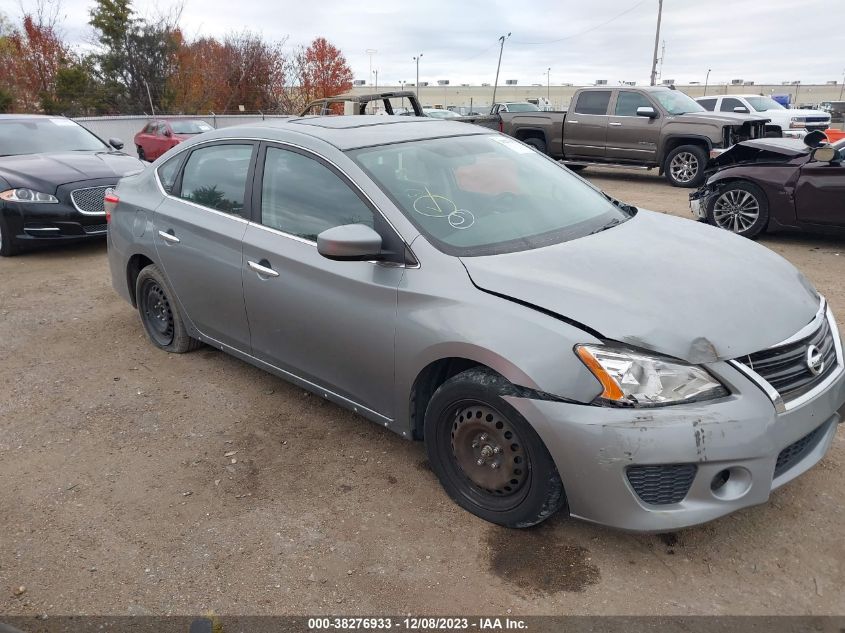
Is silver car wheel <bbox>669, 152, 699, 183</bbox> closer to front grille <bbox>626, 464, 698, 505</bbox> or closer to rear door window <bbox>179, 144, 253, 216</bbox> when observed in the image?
rear door window <bbox>179, 144, 253, 216</bbox>

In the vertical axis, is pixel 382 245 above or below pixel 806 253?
above

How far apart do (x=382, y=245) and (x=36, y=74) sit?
3496 cm

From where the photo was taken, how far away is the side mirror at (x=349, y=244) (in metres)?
2.95

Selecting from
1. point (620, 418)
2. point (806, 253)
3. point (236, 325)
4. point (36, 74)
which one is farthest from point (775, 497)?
point (36, 74)

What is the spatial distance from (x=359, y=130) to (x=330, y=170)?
0.47 metres

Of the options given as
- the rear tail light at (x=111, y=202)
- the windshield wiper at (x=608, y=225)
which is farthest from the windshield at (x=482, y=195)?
the rear tail light at (x=111, y=202)

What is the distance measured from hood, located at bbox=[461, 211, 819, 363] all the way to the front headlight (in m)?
0.05

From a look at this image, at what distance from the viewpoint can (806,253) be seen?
739cm

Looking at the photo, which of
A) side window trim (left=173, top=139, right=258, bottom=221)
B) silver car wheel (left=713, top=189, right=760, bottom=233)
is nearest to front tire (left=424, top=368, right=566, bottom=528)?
side window trim (left=173, top=139, right=258, bottom=221)

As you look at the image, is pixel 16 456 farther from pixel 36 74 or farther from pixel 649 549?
pixel 36 74

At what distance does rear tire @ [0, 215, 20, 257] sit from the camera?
758cm

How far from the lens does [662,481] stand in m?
2.46

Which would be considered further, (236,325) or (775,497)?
(236,325)

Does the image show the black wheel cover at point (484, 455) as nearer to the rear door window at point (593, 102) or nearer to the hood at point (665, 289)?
the hood at point (665, 289)
